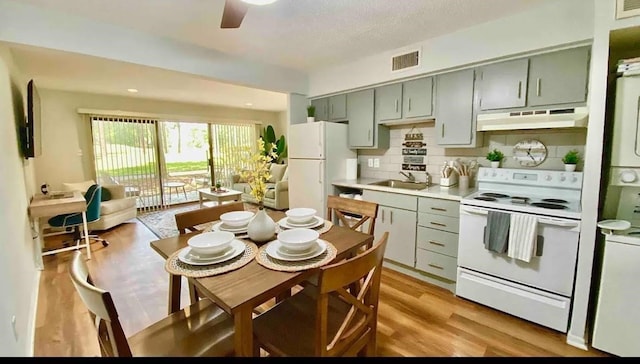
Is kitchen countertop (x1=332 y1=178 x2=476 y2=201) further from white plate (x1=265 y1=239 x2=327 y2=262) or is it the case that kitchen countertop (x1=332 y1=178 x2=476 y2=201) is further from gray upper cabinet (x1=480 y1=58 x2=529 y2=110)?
white plate (x1=265 y1=239 x2=327 y2=262)

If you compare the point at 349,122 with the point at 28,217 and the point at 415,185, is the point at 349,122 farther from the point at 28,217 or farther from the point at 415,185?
the point at 28,217

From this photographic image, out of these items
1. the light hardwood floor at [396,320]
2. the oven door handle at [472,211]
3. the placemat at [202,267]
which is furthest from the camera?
the oven door handle at [472,211]

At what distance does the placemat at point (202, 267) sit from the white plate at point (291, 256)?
10 centimetres

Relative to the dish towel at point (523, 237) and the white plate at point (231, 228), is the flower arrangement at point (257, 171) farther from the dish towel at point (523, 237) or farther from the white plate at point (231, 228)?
the dish towel at point (523, 237)

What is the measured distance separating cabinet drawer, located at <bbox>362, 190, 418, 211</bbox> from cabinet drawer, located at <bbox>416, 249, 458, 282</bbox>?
0.46 metres

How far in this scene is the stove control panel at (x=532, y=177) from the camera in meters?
2.35

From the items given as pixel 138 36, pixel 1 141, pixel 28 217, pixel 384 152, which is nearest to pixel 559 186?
pixel 384 152

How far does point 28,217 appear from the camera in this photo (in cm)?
304

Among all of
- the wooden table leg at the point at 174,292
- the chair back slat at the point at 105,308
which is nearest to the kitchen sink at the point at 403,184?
the wooden table leg at the point at 174,292

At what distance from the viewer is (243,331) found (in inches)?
48.1

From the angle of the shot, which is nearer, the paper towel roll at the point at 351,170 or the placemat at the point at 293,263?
the placemat at the point at 293,263

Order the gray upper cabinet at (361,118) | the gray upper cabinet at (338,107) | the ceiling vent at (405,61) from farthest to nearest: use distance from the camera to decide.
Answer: the gray upper cabinet at (338,107) < the gray upper cabinet at (361,118) < the ceiling vent at (405,61)

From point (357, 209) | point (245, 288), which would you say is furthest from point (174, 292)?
point (357, 209)

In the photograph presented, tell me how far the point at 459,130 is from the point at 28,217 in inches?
178
